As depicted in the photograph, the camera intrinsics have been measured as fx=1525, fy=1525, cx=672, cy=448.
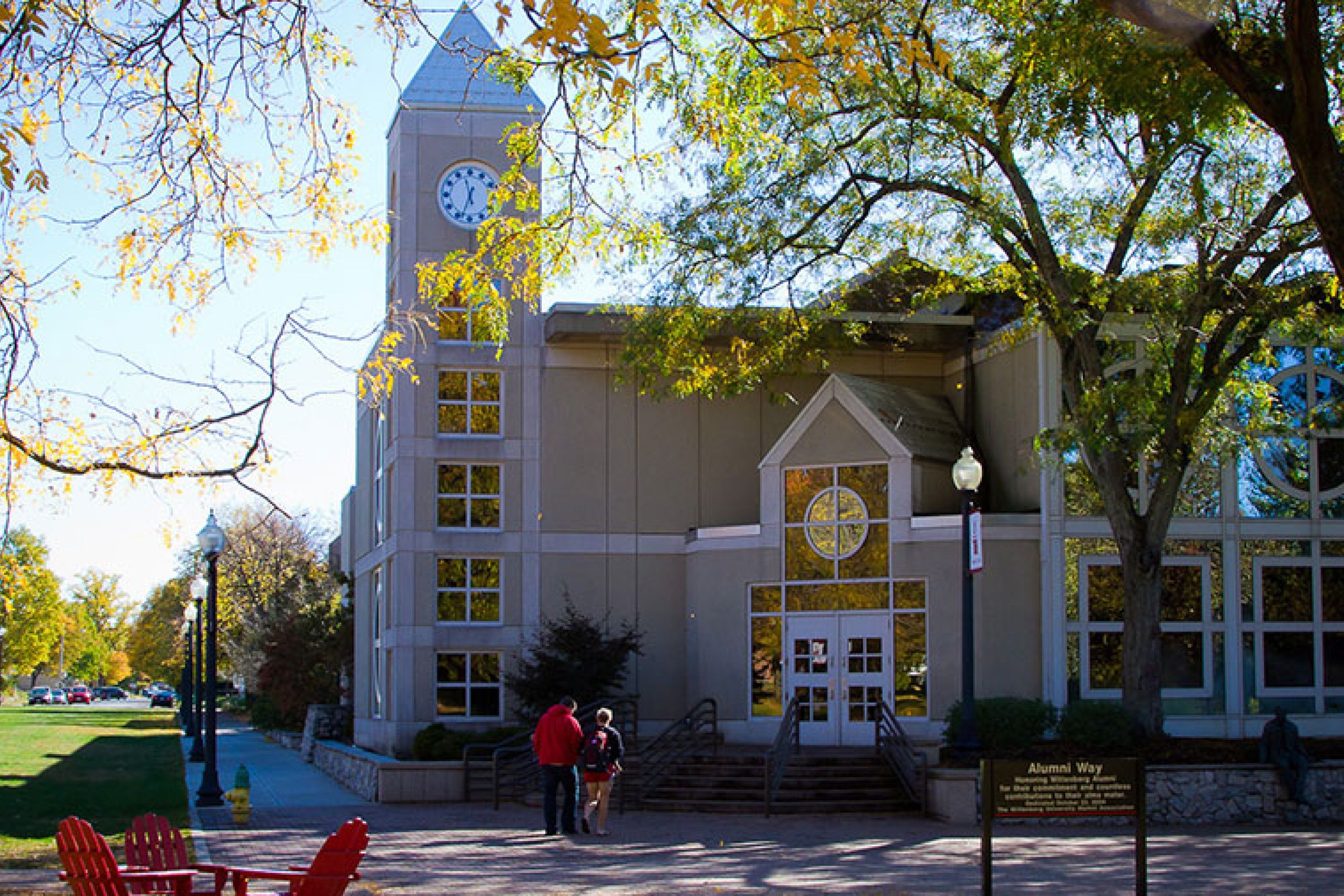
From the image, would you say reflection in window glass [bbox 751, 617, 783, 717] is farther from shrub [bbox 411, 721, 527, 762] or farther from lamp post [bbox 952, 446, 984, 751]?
lamp post [bbox 952, 446, 984, 751]

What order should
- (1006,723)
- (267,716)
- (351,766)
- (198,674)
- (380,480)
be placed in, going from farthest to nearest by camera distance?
(267,716), (198,674), (380,480), (351,766), (1006,723)

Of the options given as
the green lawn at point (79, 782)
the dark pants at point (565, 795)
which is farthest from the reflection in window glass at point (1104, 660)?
the green lawn at point (79, 782)

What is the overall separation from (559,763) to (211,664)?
8.30 meters

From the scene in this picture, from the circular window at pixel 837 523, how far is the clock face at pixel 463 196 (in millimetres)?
9218

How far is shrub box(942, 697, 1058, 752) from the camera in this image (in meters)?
22.4

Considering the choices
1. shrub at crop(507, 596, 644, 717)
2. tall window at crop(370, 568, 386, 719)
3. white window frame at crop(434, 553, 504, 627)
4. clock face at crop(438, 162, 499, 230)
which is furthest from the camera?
tall window at crop(370, 568, 386, 719)

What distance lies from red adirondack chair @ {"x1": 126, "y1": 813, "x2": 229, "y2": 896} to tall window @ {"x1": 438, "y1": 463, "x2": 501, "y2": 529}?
64.5 feet

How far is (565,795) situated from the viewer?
750 inches

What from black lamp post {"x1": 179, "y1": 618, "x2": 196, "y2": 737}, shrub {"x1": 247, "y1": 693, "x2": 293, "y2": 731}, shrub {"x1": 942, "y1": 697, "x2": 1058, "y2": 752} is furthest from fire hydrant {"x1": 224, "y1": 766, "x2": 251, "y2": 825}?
shrub {"x1": 247, "y1": 693, "x2": 293, "y2": 731}

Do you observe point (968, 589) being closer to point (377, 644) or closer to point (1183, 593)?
point (1183, 593)

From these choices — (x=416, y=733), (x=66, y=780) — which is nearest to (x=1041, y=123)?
(x=416, y=733)

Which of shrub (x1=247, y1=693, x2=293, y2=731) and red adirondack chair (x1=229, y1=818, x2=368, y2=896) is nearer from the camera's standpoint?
red adirondack chair (x1=229, y1=818, x2=368, y2=896)

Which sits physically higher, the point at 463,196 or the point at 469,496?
the point at 463,196

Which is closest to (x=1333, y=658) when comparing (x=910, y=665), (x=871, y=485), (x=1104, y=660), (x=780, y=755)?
(x=1104, y=660)
